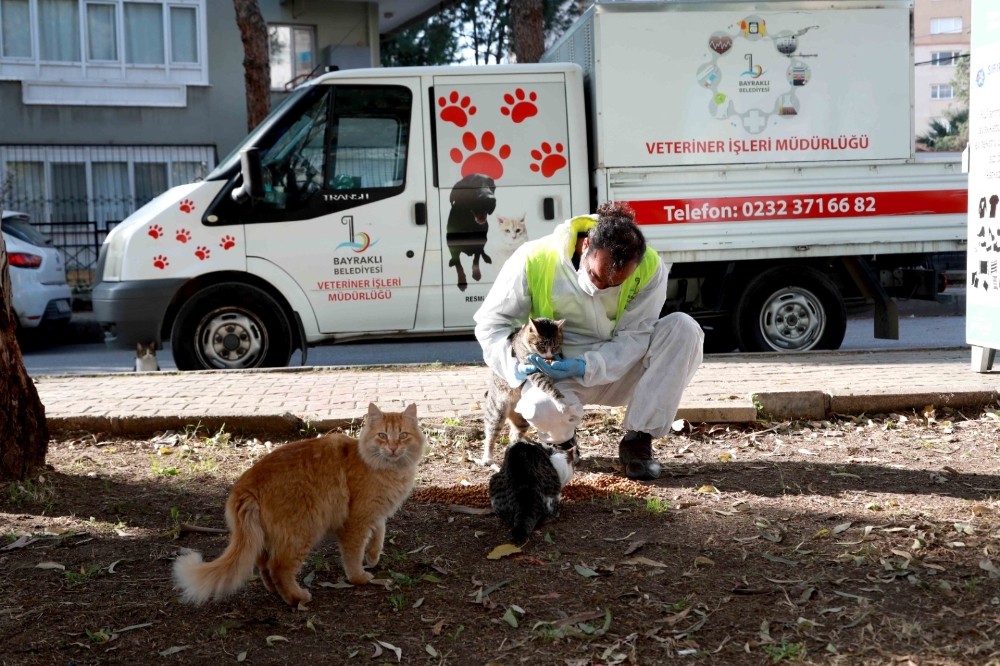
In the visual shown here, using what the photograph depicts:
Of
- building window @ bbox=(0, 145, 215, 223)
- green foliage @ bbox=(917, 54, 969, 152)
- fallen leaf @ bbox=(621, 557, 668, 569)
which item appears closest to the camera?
fallen leaf @ bbox=(621, 557, 668, 569)

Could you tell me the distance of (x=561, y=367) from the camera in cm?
475

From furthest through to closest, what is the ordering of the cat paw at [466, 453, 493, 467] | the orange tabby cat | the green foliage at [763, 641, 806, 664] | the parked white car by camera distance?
1. the parked white car
2. the cat paw at [466, 453, 493, 467]
3. the orange tabby cat
4. the green foliage at [763, 641, 806, 664]

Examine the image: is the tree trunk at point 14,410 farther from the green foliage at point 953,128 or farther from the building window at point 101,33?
the green foliage at point 953,128

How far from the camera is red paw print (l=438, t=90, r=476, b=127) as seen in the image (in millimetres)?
8508

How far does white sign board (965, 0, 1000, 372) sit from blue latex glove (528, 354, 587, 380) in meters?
3.80

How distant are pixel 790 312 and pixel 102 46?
58.6 feet

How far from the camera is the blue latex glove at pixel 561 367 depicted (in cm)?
471

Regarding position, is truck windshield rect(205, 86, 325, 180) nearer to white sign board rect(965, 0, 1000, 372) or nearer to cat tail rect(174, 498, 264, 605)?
white sign board rect(965, 0, 1000, 372)

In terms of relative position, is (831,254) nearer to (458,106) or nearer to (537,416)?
(458,106)

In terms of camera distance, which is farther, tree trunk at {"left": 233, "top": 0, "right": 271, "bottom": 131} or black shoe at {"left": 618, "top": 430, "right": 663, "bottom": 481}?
tree trunk at {"left": 233, "top": 0, "right": 271, "bottom": 131}

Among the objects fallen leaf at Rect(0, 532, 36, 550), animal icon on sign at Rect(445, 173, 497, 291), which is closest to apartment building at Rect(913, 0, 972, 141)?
animal icon on sign at Rect(445, 173, 497, 291)

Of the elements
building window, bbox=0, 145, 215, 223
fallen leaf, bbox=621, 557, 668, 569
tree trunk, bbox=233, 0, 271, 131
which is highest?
tree trunk, bbox=233, 0, 271, 131

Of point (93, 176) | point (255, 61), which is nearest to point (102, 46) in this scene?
point (93, 176)

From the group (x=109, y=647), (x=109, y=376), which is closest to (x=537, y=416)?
(x=109, y=647)
